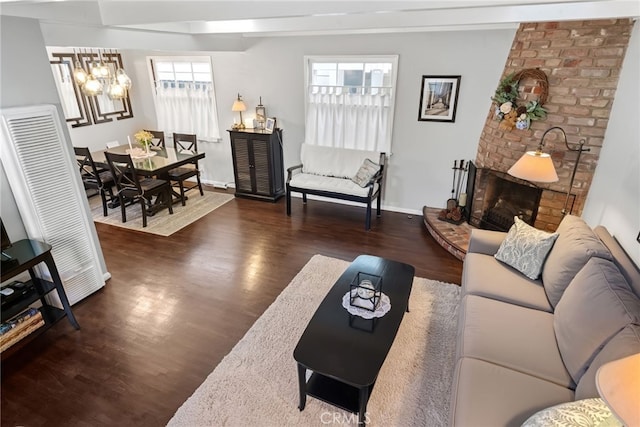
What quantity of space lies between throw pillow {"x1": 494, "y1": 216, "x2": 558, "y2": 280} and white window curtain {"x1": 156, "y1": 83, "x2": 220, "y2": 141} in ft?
15.3

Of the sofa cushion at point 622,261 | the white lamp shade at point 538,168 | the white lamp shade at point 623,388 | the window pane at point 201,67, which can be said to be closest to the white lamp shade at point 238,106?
the window pane at point 201,67

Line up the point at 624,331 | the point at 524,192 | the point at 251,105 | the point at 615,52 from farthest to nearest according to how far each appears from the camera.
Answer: the point at 251,105, the point at 524,192, the point at 615,52, the point at 624,331

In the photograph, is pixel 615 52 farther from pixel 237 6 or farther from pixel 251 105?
pixel 251 105

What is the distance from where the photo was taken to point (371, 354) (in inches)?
79.0

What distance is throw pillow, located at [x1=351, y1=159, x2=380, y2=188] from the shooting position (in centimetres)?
458

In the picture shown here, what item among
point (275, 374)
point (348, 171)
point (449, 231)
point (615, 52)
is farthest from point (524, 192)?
point (275, 374)

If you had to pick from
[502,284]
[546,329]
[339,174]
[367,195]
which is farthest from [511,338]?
[339,174]

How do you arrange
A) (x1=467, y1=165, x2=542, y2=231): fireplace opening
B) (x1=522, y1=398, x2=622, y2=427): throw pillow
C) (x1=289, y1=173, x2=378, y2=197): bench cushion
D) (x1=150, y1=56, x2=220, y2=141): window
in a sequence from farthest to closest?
(x1=150, y1=56, x2=220, y2=141): window
(x1=289, y1=173, x2=378, y2=197): bench cushion
(x1=467, y1=165, x2=542, y2=231): fireplace opening
(x1=522, y1=398, x2=622, y2=427): throw pillow

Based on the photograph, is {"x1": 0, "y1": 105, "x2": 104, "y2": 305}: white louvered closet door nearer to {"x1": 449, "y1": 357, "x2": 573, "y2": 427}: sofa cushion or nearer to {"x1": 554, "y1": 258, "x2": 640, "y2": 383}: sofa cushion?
{"x1": 449, "y1": 357, "x2": 573, "y2": 427}: sofa cushion

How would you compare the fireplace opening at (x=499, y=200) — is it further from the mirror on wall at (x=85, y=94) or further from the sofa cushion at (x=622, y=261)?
the mirror on wall at (x=85, y=94)

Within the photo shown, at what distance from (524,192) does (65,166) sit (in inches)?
170

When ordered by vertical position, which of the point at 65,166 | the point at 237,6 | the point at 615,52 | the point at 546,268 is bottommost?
the point at 546,268

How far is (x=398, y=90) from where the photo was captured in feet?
14.9
